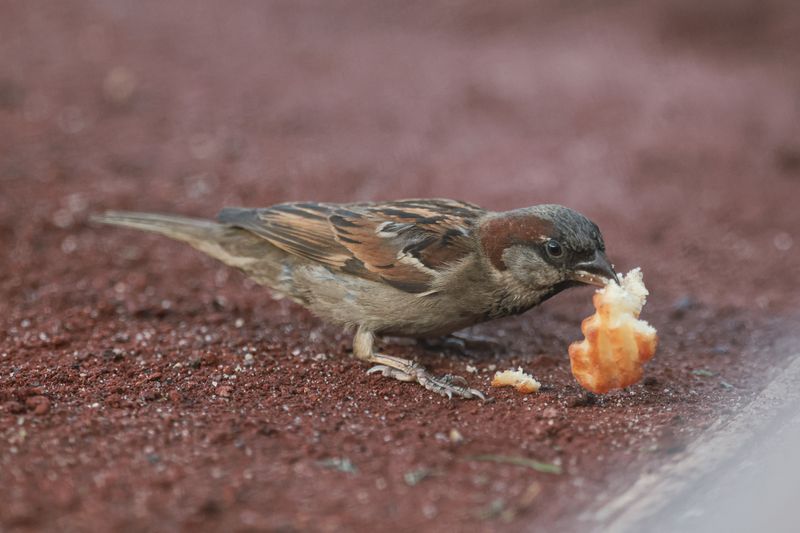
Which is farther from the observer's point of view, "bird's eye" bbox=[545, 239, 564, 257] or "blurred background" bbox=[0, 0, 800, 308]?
"blurred background" bbox=[0, 0, 800, 308]

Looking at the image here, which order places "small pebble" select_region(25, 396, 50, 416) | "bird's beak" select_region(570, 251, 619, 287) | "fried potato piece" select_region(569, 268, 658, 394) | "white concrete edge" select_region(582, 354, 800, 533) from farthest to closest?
"bird's beak" select_region(570, 251, 619, 287) < "fried potato piece" select_region(569, 268, 658, 394) < "small pebble" select_region(25, 396, 50, 416) < "white concrete edge" select_region(582, 354, 800, 533)

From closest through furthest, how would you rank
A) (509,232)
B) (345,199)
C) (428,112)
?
(509,232), (345,199), (428,112)

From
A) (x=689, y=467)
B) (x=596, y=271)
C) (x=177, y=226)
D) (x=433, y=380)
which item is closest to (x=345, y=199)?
(x=177, y=226)

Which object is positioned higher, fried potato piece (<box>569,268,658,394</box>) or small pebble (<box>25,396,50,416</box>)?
fried potato piece (<box>569,268,658,394</box>)

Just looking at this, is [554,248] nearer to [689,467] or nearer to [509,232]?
[509,232]

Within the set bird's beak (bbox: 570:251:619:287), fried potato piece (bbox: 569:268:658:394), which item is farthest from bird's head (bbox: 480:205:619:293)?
fried potato piece (bbox: 569:268:658:394)

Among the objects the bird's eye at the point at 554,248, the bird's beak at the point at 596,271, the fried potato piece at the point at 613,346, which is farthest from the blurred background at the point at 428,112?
the fried potato piece at the point at 613,346

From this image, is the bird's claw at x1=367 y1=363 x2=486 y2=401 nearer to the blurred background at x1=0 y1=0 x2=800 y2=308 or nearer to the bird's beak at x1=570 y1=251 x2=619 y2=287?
the bird's beak at x1=570 y1=251 x2=619 y2=287
